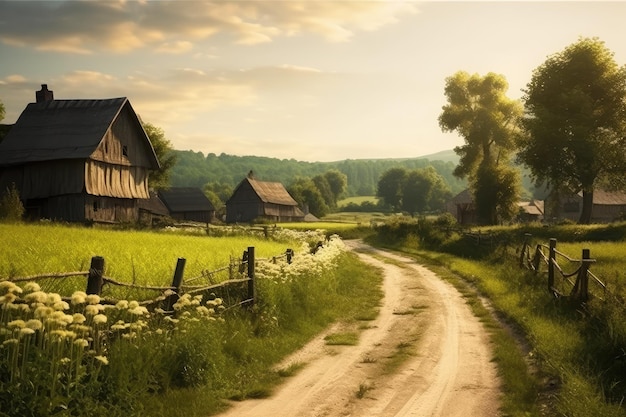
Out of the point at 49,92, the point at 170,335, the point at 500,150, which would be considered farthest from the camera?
the point at 500,150

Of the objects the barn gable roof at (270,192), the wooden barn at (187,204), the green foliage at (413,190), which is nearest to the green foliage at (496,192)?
the barn gable roof at (270,192)

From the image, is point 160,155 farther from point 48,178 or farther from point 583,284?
point 583,284

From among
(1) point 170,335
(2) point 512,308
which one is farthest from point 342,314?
(1) point 170,335

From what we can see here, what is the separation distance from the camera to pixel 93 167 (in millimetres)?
34844

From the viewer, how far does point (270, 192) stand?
283ft

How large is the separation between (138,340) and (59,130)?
31088 mm

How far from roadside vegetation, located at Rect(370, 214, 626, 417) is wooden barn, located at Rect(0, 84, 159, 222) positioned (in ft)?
75.2

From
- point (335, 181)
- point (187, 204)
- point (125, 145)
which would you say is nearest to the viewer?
point (125, 145)

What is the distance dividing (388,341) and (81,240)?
39.3 feet

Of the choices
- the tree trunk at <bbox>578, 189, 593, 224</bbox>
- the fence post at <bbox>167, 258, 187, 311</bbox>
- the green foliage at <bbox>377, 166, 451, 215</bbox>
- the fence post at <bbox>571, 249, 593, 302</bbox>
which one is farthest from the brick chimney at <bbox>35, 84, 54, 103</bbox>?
the green foliage at <bbox>377, 166, 451, 215</bbox>

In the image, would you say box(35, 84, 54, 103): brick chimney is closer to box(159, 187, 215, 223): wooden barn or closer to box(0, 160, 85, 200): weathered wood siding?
box(0, 160, 85, 200): weathered wood siding

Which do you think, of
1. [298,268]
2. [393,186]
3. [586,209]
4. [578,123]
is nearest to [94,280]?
[298,268]

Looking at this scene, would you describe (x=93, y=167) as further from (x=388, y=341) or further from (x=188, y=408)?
(x=188, y=408)

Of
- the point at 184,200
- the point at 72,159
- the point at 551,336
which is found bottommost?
the point at 551,336
